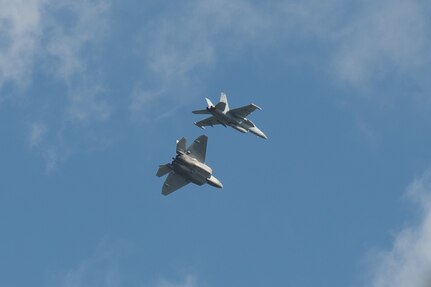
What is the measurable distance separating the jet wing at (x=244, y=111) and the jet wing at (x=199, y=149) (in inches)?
1074

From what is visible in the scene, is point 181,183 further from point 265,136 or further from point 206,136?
point 265,136

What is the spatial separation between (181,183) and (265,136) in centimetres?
3482

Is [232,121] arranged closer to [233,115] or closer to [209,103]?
[233,115]

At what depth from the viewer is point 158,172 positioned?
130 metres

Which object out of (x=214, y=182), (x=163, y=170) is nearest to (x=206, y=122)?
(x=214, y=182)

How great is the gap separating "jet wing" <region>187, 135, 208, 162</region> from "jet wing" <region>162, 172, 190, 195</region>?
4869 mm

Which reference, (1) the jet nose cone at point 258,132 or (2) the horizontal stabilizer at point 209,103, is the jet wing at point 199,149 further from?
(1) the jet nose cone at point 258,132

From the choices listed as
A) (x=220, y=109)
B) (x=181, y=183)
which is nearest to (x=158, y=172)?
(x=181, y=183)

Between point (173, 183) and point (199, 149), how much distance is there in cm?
791

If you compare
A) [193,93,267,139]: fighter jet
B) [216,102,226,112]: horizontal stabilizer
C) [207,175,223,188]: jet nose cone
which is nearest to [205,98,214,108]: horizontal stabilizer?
[193,93,267,139]: fighter jet

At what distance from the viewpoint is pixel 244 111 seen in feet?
511

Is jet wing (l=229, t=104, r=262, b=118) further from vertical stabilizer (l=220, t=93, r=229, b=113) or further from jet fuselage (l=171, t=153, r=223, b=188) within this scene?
jet fuselage (l=171, t=153, r=223, b=188)

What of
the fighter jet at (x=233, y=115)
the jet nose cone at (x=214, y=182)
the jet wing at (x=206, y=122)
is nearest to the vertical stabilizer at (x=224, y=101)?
the fighter jet at (x=233, y=115)

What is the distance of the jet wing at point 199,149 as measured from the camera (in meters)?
129
